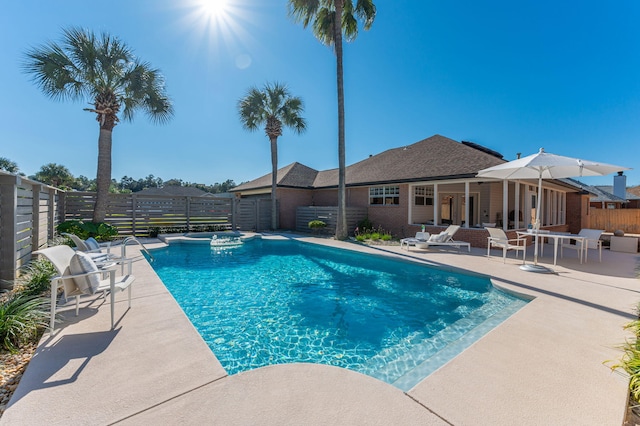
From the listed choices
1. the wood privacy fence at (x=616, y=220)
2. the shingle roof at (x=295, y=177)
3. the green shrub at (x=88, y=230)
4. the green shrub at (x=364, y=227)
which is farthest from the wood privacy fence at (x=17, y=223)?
the wood privacy fence at (x=616, y=220)

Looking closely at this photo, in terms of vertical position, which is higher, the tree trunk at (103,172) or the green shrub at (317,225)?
the tree trunk at (103,172)

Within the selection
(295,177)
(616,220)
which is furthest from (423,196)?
(616,220)

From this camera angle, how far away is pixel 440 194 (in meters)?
16.8

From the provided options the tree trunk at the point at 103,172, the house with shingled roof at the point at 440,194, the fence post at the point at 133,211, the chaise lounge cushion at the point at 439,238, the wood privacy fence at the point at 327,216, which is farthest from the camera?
the wood privacy fence at the point at 327,216

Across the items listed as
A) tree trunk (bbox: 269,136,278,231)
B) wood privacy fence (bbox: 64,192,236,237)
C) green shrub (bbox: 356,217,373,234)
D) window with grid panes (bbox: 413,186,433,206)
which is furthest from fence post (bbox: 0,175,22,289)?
window with grid panes (bbox: 413,186,433,206)

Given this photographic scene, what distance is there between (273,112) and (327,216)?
26.6ft

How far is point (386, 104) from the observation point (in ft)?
53.9

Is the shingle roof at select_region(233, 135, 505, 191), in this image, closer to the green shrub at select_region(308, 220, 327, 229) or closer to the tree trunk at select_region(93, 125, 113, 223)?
the green shrub at select_region(308, 220, 327, 229)

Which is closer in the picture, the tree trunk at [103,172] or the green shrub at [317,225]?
the tree trunk at [103,172]

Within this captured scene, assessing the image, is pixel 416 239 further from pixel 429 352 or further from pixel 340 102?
pixel 429 352

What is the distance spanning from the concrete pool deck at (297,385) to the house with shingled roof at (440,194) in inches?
361

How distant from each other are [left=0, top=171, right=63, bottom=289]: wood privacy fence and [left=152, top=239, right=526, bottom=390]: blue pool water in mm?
2870

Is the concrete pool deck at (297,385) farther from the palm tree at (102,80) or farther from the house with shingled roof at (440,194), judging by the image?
the palm tree at (102,80)

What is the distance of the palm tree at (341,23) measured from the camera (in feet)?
43.3
